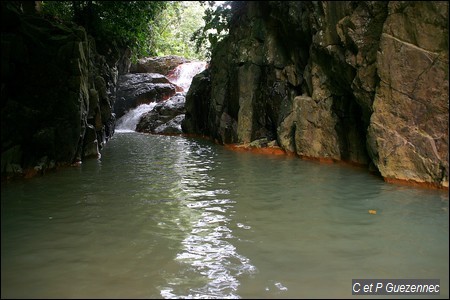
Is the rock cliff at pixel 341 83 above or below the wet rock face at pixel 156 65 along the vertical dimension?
below

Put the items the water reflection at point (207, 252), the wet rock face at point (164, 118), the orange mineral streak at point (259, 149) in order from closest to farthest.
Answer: the water reflection at point (207, 252), the orange mineral streak at point (259, 149), the wet rock face at point (164, 118)

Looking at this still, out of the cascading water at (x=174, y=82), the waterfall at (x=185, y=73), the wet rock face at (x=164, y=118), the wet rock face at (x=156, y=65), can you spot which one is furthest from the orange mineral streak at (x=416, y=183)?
the wet rock face at (x=156, y=65)

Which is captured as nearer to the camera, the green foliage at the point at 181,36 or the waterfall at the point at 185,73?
the waterfall at the point at 185,73

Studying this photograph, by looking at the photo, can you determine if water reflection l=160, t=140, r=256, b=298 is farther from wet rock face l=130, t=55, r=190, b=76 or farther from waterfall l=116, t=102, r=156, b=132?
wet rock face l=130, t=55, r=190, b=76

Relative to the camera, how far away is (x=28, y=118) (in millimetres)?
8102

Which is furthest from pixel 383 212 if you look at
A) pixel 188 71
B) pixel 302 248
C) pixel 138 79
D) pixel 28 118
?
pixel 188 71

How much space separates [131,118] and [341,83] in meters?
16.5

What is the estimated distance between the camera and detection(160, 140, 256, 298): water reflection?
339 cm

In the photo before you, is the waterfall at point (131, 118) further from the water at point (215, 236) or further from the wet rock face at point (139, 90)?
the water at point (215, 236)

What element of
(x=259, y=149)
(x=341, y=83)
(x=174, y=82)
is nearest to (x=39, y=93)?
(x=259, y=149)

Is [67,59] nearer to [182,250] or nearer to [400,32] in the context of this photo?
[182,250]

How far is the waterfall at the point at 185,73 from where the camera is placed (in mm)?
28353

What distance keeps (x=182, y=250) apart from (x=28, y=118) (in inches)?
224

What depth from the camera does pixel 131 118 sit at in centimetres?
2388
